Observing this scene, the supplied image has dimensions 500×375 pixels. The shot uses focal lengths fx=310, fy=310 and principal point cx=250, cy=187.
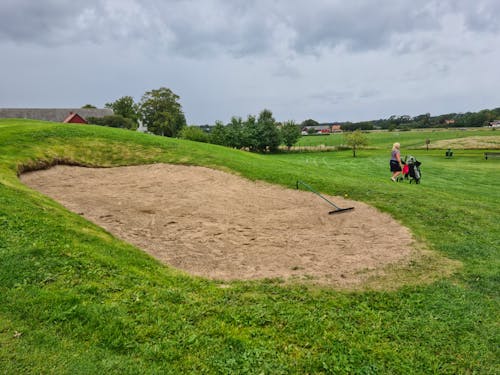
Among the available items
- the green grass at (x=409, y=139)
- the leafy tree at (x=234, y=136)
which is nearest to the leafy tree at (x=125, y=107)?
the leafy tree at (x=234, y=136)

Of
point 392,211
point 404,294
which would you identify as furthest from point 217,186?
point 404,294

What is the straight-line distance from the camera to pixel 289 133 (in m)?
77.6

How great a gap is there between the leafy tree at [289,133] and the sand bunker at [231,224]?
215 ft

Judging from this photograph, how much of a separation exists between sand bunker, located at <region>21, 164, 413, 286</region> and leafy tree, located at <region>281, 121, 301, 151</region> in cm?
6566

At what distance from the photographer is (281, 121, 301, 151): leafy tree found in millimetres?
77562

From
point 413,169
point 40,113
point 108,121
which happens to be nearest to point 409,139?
point 108,121

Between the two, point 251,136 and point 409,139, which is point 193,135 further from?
point 409,139

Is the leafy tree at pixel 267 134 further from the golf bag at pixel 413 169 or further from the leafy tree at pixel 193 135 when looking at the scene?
the golf bag at pixel 413 169

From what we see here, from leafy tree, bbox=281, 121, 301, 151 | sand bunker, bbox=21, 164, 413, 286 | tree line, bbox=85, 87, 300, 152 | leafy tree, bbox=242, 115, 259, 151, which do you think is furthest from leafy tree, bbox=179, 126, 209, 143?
sand bunker, bbox=21, 164, 413, 286

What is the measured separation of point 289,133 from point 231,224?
70758mm

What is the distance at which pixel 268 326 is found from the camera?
172 inches

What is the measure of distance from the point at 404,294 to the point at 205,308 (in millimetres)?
3387

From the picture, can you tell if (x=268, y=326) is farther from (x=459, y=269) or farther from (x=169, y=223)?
(x=169, y=223)

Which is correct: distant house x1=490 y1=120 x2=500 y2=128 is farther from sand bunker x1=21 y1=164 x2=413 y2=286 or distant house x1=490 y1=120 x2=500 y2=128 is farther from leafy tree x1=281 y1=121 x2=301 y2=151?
sand bunker x1=21 y1=164 x2=413 y2=286
